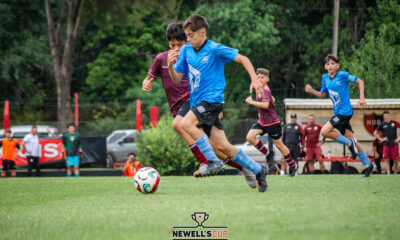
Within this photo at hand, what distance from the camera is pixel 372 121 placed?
1891 cm

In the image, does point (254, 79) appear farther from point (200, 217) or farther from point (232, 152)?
point (200, 217)

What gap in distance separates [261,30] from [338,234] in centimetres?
2944

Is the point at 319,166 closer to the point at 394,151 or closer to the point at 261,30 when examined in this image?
the point at 394,151

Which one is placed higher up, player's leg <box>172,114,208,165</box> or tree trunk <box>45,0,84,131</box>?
tree trunk <box>45,0,84,131</box>

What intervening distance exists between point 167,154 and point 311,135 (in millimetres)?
4739

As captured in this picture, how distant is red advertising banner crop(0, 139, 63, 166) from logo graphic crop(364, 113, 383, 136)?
12.0 m

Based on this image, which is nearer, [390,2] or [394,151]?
[394,151]

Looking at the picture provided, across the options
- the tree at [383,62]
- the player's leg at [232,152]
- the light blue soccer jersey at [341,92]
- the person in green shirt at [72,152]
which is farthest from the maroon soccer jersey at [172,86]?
the tree at [383,62]

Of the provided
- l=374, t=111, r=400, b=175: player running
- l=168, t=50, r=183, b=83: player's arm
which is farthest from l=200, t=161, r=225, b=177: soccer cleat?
l=374, t=111, r=400, b=175: player running

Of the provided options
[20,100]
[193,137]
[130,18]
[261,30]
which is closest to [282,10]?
[261,30]

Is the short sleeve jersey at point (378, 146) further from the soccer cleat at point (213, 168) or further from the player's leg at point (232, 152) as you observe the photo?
the soccer cleat at point (213, 168)

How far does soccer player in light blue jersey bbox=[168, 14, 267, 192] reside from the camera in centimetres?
665

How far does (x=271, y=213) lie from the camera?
507 cm

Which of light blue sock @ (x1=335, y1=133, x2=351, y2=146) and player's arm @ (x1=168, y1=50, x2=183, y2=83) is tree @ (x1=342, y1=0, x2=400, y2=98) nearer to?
light blue sock @ (x1=335, y1=133, x2=351, y2=146)
